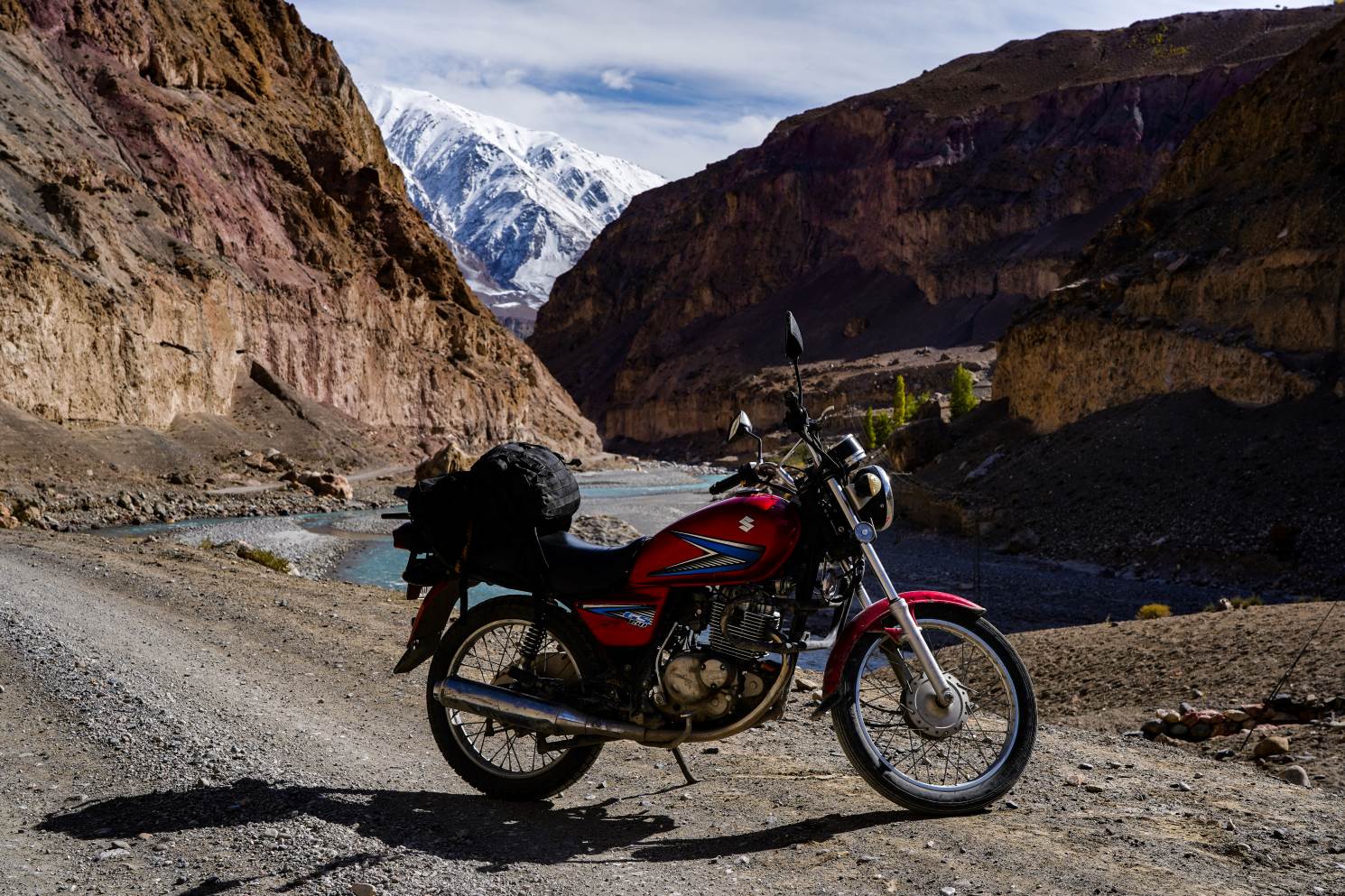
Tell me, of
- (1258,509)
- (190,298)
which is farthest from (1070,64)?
(1258,509)

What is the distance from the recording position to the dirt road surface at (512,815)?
13.5 feet

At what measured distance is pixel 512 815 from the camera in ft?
16.5

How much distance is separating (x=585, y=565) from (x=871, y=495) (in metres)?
1.39

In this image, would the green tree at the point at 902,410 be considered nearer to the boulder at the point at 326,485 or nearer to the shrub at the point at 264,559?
the boulder at the point at 326,485

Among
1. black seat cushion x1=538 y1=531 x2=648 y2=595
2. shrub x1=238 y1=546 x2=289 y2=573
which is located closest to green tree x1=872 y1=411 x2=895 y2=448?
shrub x1=238 y1=546 x2=289 y2=573

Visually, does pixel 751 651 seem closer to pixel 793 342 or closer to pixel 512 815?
pixel 512 815

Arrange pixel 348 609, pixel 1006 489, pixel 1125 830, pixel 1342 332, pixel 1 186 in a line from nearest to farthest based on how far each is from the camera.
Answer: pixel 1125 830
pixel 348 609
pixel 1342 332
pixel 1006 489
pixel 1 186

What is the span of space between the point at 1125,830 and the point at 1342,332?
117 ft

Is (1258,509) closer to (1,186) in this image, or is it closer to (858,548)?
(858,548)

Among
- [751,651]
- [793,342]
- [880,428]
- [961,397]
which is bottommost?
[751,651]

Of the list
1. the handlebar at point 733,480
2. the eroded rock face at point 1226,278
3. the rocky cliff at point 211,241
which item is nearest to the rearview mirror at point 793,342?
the handlebar at point 733,480

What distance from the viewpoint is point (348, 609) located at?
42.7 ft

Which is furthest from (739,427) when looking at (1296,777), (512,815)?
(1296,777)

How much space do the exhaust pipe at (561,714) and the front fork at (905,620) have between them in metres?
0.53
